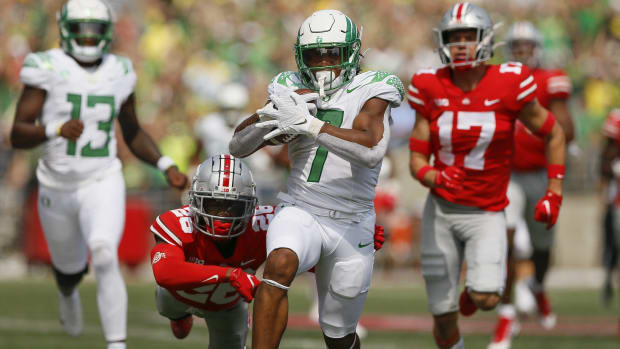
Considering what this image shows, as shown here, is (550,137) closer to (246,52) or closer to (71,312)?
(71,312)

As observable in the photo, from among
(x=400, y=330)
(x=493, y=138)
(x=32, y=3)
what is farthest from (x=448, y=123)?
(x=32, y=3)

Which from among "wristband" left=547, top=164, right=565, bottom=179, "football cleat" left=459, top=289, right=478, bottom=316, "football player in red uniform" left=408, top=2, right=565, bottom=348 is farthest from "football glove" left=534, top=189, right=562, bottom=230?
"football cleat" left=459, top=289, right=478, bottom=316

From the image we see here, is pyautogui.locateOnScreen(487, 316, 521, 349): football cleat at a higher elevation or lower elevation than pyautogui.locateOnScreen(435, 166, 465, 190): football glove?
lower

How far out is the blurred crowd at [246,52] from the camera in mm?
15438

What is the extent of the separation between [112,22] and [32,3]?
456 inches

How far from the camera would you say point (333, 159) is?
5406mm

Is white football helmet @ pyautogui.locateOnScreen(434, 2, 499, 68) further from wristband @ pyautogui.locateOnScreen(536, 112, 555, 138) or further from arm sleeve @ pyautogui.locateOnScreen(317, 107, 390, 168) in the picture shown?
arm sleeve @ pyautogui.locateOnScreen(317, 107, 390, 168)

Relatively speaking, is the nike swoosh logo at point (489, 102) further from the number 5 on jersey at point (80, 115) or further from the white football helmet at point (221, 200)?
A: the number 5 on jersey at point (80, 115)

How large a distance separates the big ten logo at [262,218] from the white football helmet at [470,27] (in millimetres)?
1557

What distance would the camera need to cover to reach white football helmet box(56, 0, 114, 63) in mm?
6914

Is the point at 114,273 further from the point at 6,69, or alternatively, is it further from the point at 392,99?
the point at 6,69

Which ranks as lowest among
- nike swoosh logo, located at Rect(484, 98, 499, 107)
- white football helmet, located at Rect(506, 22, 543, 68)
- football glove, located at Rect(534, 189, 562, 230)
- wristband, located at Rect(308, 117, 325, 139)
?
football glove, located at Rect(534, 189, 562, 230)

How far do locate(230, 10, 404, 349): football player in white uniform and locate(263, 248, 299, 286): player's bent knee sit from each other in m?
0.11

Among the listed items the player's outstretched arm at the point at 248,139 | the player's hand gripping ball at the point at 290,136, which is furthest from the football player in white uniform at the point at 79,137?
the player's hand gripping ball at the point at 290,136
